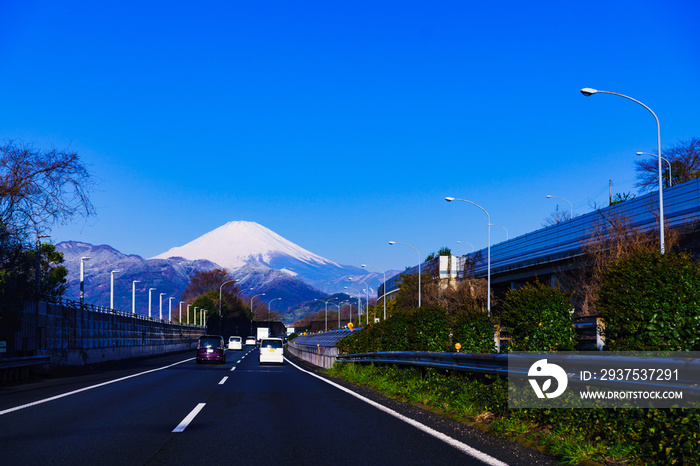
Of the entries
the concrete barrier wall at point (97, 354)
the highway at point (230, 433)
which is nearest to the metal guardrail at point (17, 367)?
the concrete barrier wall at point (97, 354)

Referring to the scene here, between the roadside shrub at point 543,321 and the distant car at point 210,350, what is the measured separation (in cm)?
2934

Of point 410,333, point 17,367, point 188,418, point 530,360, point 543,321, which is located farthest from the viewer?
point 17,367

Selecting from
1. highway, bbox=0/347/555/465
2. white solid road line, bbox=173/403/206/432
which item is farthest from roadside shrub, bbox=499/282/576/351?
white solid road line, bbox=173/403/206/432

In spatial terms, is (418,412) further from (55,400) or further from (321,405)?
(55,400)

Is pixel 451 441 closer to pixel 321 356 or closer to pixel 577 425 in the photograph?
pixel 577 425

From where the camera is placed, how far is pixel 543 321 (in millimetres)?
9688

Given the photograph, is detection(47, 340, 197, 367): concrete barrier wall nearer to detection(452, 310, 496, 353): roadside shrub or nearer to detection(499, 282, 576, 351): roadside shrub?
detection(452, 310, 496, 353): roadside shrub

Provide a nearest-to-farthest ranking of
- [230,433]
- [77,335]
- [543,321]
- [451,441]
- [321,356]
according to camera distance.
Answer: [451,441]
[230,433]
[543,321]
[77,335]
[321,356]

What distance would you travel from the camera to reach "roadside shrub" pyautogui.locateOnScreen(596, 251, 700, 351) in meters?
6.81

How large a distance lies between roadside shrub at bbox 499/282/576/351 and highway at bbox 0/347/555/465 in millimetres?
2059

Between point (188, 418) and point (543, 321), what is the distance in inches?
245

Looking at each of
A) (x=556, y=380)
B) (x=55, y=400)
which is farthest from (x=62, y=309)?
(x=556, y=380)

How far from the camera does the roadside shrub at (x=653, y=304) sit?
268 inches

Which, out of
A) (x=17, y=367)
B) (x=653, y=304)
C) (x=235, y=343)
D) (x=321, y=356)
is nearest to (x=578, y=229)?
(x=321, y=356)
